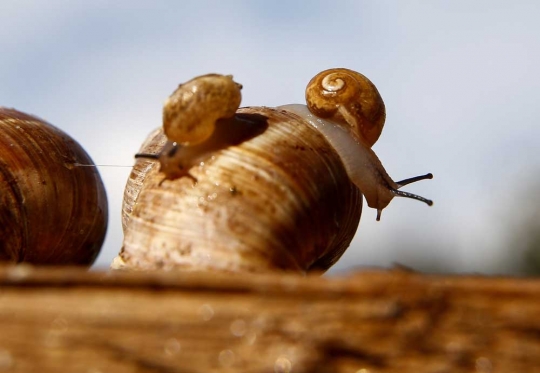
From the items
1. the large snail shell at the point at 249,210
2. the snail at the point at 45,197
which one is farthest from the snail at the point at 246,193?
the snail at the point at 45,197

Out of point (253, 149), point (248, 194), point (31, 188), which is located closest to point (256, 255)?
point (248, 194)

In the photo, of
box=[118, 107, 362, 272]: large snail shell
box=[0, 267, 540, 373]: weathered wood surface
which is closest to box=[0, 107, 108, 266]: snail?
box=[118, 107, 362, 272]: large snail shell

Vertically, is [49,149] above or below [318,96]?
below

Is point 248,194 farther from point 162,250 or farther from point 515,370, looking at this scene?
point 515,370

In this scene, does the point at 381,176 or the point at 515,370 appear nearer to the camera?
the point at 515,370

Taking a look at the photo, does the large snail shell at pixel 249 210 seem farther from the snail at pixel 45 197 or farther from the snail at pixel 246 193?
the snail at pixel 45 197

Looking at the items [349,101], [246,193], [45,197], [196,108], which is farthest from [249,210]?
[45,197]

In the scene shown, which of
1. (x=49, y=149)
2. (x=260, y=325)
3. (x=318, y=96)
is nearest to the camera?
(x=260, y=325)
